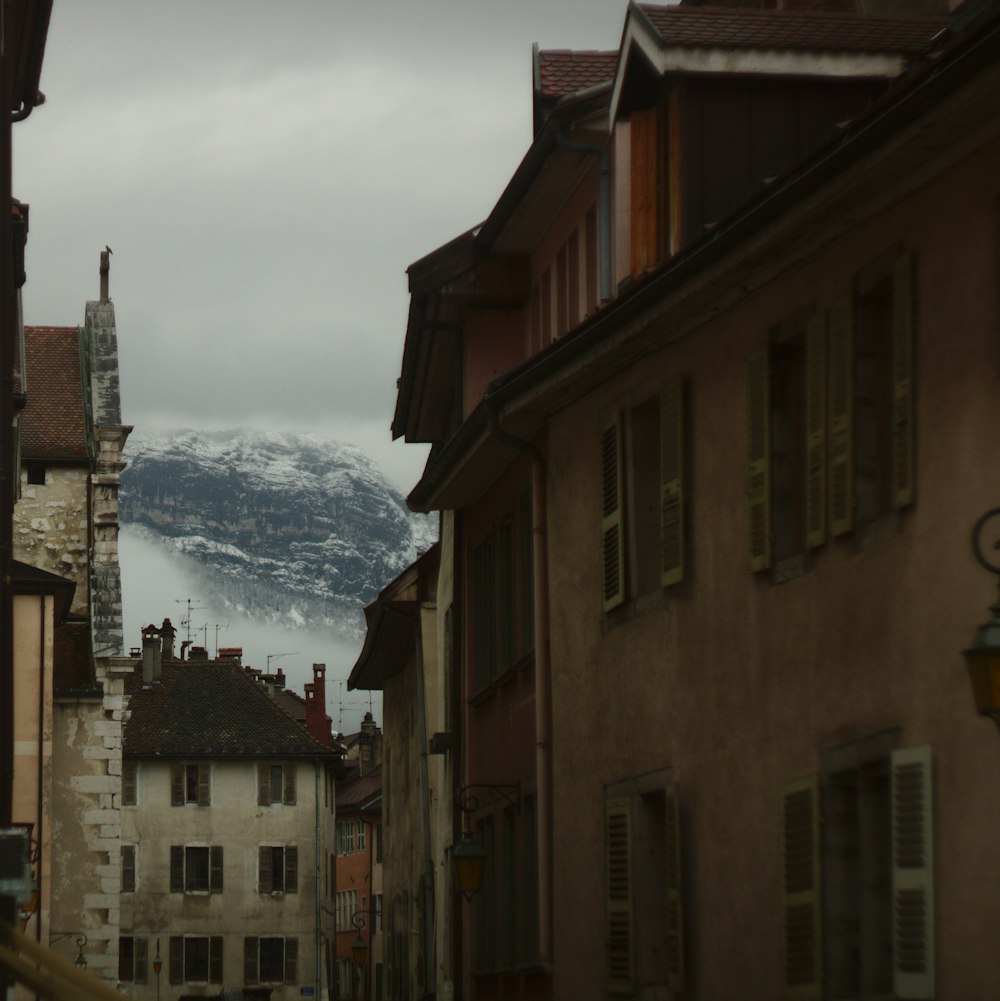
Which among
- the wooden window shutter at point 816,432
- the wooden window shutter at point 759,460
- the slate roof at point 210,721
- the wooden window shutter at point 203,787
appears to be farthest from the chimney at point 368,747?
the wooden window shutter at point 816,432

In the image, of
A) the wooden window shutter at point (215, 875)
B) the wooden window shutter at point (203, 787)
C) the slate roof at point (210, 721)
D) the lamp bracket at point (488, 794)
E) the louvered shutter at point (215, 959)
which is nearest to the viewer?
the lamp bracket at point (488, 794)

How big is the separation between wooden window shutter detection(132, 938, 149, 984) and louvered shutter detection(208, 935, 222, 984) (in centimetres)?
220

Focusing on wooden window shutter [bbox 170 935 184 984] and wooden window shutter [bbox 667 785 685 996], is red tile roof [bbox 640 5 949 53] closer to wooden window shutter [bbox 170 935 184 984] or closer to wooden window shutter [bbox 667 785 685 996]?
wooden window shutter [bbox 667 785 685 996]

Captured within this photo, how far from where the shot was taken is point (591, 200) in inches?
890

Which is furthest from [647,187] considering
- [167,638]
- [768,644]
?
[167,638]

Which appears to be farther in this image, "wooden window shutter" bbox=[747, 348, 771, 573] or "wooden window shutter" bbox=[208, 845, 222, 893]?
"wooden window shutter" bbox=[208, 845, 222, 893]

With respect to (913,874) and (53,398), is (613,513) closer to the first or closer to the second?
(913,874)

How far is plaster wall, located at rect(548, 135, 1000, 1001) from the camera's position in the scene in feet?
39.6

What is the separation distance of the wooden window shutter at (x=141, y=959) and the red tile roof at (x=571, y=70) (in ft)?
223

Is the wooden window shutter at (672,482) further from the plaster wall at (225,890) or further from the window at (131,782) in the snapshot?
the window at (131,782)

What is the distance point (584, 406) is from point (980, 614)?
331 inches

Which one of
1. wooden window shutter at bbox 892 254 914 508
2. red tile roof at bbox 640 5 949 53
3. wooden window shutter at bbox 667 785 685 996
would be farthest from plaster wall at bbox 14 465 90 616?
wooden window shutter at bbox 892 254 914 508

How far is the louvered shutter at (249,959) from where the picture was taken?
286 feet

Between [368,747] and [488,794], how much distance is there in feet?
292
